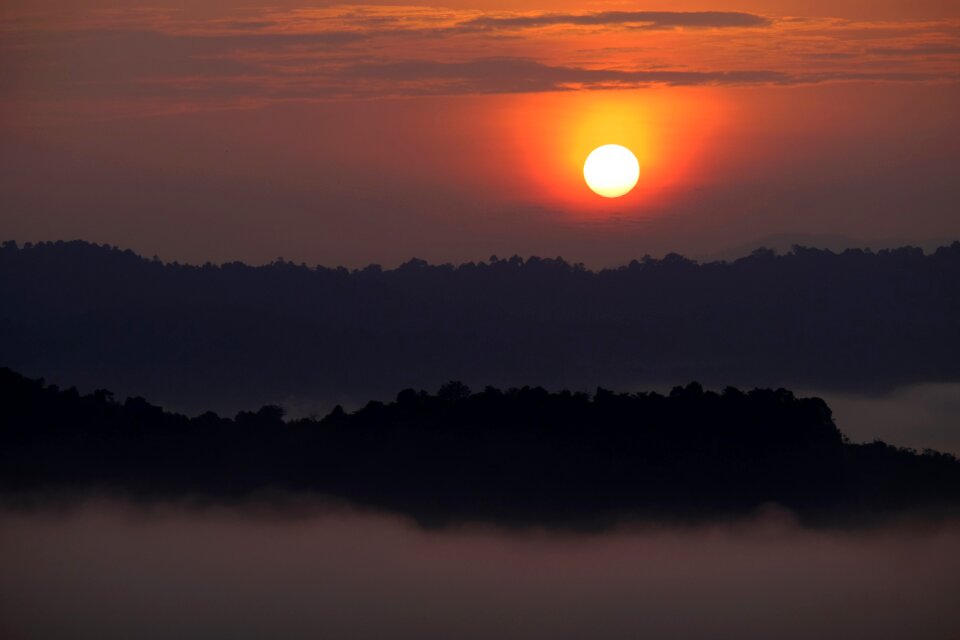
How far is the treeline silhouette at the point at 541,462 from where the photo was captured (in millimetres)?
28422

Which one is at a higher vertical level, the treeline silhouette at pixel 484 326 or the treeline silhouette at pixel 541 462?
the treeline silhouette at pixel 484 326

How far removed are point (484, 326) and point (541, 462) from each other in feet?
33.8

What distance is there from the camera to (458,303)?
3962 cm

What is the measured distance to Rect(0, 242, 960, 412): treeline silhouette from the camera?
36.3 metres

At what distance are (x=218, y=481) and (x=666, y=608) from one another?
1155 centimetres

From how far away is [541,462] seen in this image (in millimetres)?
29578

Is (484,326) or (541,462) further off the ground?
(484,326)

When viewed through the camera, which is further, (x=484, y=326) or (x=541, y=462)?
(x=484, y=326)

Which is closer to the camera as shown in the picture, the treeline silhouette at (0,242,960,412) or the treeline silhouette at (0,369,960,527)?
the treeline silhouette at (0,369,960,527)

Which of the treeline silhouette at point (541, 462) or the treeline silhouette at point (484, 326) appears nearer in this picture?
the treeline silhouette at point (541, 462)

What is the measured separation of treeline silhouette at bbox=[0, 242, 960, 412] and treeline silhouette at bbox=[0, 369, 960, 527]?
5.19 m

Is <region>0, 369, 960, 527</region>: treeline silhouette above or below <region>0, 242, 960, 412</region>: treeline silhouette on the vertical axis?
below

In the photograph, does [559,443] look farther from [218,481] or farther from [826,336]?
[826,336]

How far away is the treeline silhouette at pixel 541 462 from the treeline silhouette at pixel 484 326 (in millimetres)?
5187
